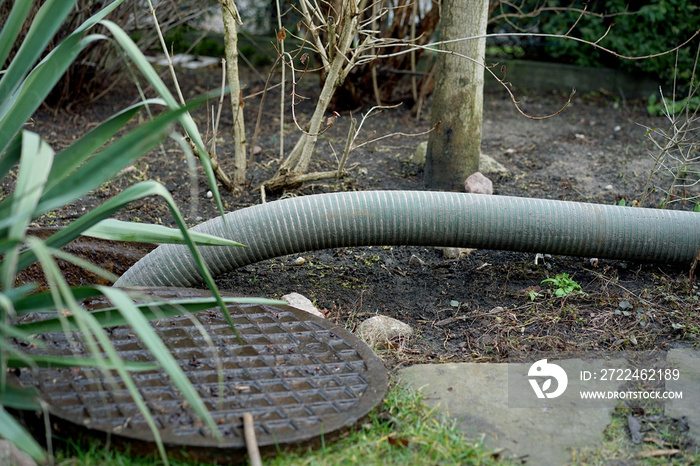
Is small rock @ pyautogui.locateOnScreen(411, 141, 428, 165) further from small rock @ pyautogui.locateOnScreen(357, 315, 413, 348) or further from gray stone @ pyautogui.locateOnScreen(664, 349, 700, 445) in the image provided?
gray stone @ pyautogui.locateOnScreen(664, 349, 700, 445)

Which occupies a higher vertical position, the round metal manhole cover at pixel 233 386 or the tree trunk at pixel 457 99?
the tree trunk at pixel 457 99

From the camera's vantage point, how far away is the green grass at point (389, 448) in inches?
71.1

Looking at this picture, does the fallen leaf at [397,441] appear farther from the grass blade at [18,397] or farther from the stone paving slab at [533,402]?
the grass blade at [18,397]

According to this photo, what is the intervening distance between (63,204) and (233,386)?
0.74 meters

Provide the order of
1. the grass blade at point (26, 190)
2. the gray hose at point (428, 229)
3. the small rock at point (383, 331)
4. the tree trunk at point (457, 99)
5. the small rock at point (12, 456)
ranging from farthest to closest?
the tree trunk at point (457, 99) < the gray hose at point (428, 229) < the small rock at point (383, 331) < the small rock at point (12, 456) < the grass blade at point (26, 190)

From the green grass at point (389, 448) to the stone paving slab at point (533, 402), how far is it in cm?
8

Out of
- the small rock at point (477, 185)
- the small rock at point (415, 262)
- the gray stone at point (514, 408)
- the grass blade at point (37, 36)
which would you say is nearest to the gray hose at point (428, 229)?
the small rock at point (415, 262)

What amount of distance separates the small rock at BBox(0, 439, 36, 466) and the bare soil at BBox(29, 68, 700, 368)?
4.22 ft

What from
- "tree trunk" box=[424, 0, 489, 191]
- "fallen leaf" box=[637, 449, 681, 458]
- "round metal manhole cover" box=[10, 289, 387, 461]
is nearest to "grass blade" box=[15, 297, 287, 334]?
"round metal manhole cover" box=[10, 289, 387, 461]

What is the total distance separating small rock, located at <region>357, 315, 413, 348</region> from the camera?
267 centimetres

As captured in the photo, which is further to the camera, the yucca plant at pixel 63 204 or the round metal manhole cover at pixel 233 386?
the round metal manhole cover at pixel 233 386

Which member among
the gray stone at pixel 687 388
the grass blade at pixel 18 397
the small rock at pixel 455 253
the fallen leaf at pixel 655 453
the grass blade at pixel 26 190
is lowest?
the gray stone at pixel 687 388

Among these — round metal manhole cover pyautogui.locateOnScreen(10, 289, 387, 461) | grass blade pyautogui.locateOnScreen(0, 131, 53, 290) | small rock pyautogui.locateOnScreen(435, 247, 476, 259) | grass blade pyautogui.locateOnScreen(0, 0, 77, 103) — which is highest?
grass blade pyautogui.locateOnScreen(0, 0, 77, 103)

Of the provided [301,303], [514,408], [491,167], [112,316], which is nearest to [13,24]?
[112,316]
